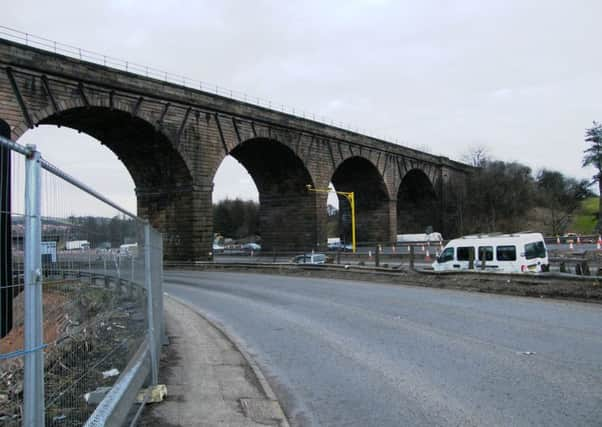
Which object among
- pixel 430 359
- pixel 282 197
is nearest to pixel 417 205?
pixel 282 197

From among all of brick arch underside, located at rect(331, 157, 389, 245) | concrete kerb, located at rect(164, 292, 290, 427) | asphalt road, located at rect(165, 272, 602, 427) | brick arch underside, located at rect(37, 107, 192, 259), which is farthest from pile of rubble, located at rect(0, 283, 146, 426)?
brick arch underside, located at rect(331, 157, 389, 245)

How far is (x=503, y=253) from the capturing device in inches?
762

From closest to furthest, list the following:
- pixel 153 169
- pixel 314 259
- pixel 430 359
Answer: pixel 430 359
pixel 314 259
pixel 153 169

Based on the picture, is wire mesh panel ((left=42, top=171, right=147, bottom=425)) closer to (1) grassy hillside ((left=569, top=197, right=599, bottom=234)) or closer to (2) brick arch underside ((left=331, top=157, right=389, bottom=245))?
(2) brick arch underside ((left=331, top=157, right=389, bottom=245))

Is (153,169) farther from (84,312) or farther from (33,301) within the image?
(33,301)

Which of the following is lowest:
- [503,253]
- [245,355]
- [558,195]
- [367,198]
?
[245,355]

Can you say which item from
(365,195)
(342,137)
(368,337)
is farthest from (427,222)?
(368,337)

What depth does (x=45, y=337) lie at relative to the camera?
3074 mm

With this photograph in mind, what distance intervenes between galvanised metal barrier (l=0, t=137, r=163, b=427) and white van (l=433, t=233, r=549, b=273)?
15.8m

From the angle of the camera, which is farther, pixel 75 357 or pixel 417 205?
pixel 417 205

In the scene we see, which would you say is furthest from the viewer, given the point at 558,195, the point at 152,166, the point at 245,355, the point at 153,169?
the point at 558,195

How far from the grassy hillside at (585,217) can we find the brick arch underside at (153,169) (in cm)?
7163

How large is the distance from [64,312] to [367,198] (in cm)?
6262

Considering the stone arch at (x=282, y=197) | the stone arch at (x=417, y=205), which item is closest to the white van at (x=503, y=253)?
the stone arch at (x=282, y=197)
